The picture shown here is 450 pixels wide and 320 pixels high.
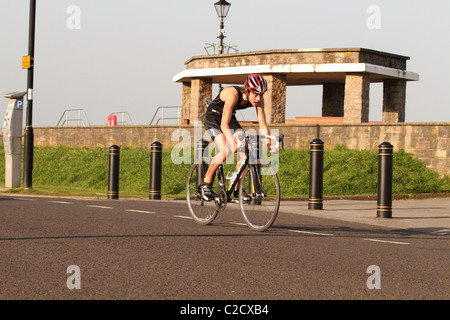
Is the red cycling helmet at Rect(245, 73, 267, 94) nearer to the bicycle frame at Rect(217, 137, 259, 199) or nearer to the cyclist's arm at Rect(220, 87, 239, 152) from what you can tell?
the cyclist's arm at Rect(220, 87, 239, 152)

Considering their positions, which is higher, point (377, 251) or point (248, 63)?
point (248, 63)

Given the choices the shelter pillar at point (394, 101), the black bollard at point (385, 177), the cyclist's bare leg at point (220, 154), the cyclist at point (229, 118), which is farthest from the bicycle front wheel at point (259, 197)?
the shelter pillar at point (394, 101)

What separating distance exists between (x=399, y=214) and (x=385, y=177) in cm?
140

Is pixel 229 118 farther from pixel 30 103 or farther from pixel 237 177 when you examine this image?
pixel 30 103

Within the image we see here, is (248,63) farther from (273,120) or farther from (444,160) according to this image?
(444,160)

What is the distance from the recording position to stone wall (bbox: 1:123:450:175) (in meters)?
21.1

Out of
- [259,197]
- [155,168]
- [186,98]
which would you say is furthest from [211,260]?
[186,98]

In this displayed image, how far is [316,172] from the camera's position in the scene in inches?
485

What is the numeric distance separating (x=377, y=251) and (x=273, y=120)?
22538 mm

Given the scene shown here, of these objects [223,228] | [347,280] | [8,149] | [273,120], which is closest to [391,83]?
[273,120]

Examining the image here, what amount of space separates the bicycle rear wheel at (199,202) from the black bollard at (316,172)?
3455 millimetres

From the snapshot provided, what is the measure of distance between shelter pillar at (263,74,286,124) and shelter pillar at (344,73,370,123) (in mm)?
2896
